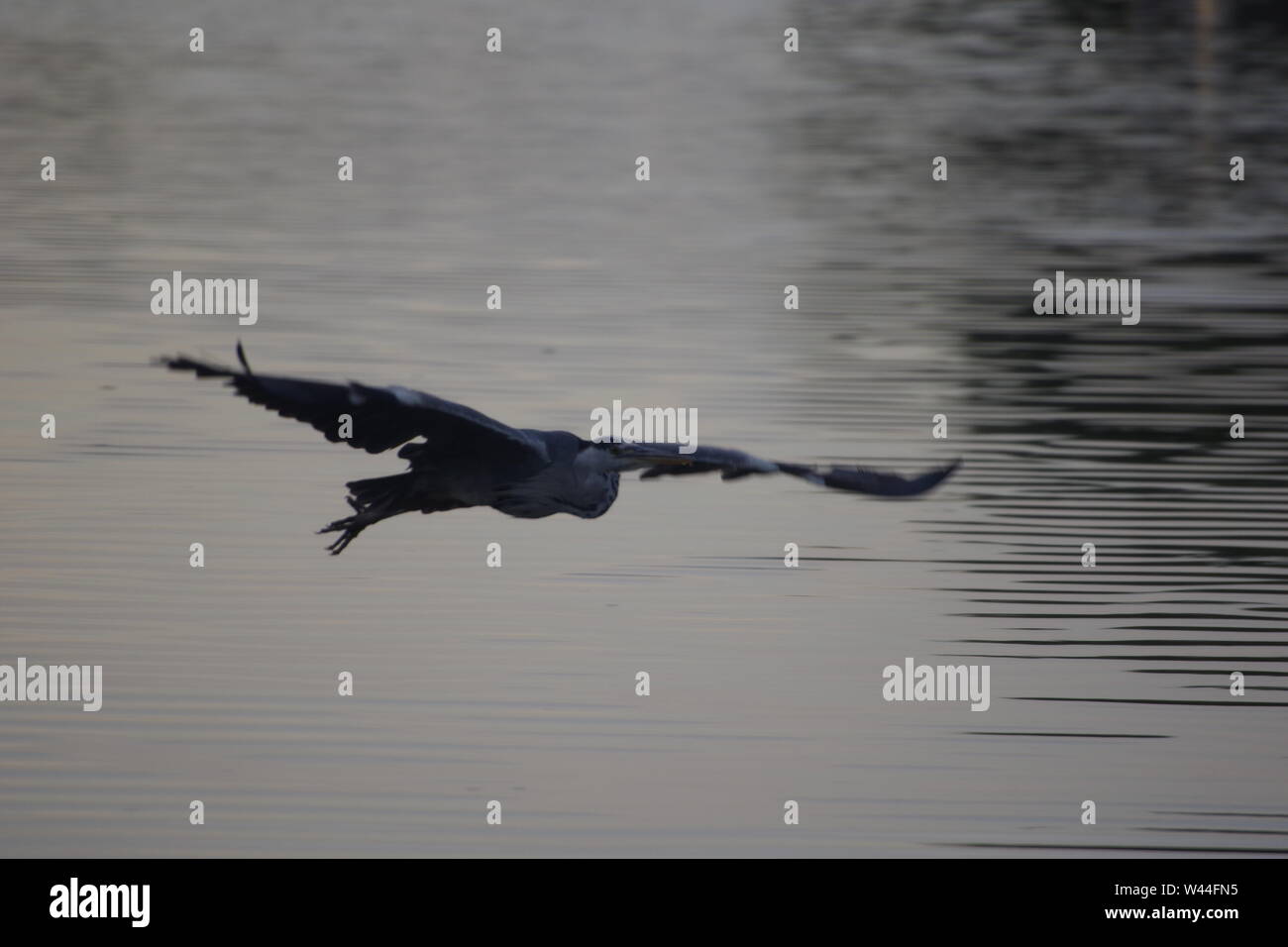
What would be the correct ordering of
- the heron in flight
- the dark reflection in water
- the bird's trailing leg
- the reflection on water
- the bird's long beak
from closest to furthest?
the heron in flight
the bird's long beak
the bird's trailing leg
the reflection on water
the dark reflection in water

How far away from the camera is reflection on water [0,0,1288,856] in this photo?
449 inches

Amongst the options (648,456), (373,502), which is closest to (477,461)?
(373,502)

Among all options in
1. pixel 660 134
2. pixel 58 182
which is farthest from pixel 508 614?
pixel 660 134

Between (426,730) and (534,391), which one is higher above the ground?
(534,391)

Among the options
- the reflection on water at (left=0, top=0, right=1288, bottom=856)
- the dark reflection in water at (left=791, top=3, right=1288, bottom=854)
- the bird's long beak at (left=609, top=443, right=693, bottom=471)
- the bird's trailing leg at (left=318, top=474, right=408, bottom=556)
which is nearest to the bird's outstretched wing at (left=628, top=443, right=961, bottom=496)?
the bird's long beak at (left=609, top=443, right=693, bottom=471)

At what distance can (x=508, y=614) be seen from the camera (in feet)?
44.1

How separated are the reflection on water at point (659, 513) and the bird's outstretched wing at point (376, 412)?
6.27ft

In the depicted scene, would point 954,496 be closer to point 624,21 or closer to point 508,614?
point 508,614

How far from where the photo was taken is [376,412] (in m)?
9.61

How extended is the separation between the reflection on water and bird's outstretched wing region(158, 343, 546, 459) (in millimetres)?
1912

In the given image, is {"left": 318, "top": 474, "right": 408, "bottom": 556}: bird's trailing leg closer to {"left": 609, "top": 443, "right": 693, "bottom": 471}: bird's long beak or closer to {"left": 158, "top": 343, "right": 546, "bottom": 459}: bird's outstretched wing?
{"left": 158, "top": 343, "right": 546, "bottom": 459}: bird's outstretched wing

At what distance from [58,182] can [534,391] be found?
42.3 ft

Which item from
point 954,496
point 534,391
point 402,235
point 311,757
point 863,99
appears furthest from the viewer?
point 863,99

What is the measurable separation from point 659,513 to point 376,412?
6.31 metres
